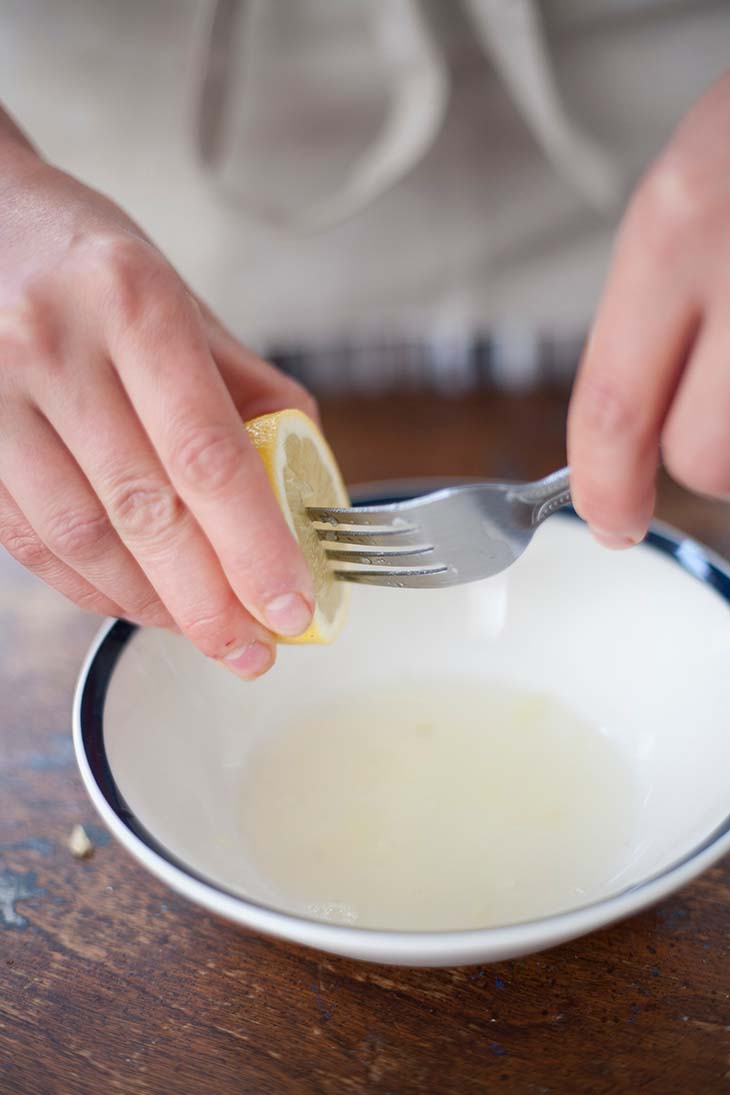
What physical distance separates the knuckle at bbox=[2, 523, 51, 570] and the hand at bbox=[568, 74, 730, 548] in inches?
15.3

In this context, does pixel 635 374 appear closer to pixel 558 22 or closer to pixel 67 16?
pixel 558 22

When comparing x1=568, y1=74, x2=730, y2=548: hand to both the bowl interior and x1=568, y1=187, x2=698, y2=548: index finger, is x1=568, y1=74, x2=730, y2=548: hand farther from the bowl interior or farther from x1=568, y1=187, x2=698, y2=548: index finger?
the bowl interior

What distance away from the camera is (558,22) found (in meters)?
1.18

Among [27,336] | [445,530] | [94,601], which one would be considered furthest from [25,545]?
[445,530]

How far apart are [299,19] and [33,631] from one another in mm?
717

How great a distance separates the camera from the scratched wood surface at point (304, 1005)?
23.8 inches

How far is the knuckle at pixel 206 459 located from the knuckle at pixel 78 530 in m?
0.10

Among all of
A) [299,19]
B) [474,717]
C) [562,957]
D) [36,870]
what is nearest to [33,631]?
[36,870]

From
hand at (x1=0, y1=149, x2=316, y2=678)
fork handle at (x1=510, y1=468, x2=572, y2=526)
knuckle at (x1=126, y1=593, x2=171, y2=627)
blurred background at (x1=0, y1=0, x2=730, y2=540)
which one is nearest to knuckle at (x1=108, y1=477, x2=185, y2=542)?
hand at (x1=0, y1=149, x2=316, y2=678)

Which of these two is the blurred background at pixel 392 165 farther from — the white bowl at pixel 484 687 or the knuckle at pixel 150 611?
the knuckle at pixel 150 611

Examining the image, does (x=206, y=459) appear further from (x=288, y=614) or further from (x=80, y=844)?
(x=80, y=844)

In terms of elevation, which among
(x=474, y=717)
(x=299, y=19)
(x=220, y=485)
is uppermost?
(x=299, y=19)

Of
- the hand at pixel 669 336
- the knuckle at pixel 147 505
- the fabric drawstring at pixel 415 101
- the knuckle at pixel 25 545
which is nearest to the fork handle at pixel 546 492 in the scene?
the hand at pixel 669 336

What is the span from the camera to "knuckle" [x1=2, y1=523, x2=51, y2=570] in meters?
0.75
